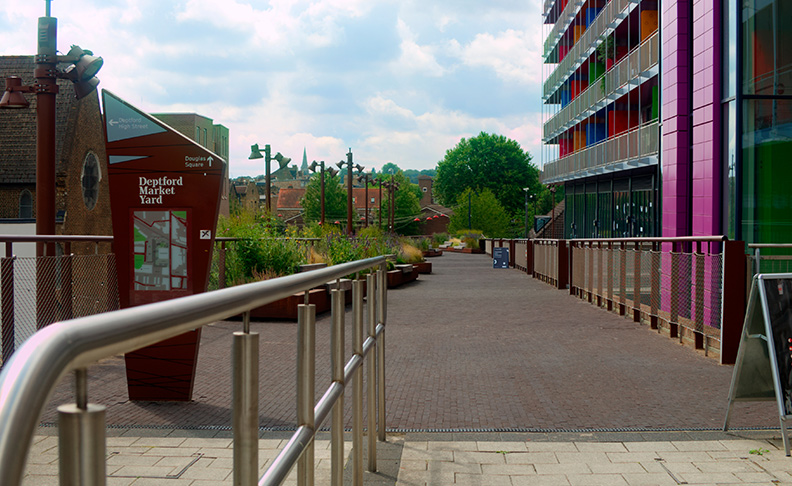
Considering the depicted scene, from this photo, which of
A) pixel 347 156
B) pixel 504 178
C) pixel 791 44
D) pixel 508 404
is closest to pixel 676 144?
pixel 791 44

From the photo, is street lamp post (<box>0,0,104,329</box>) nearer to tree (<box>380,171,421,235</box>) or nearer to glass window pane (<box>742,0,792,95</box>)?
glass window pane (<box>742,0,792,95</box>)

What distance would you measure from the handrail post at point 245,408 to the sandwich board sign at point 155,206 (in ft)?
16.6

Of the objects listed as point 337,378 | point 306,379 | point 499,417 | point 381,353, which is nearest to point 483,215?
point 499,417

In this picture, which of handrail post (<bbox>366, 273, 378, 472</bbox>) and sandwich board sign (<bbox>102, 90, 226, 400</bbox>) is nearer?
handrail post (<bbox>366, 273, 378, 472</bbox>)

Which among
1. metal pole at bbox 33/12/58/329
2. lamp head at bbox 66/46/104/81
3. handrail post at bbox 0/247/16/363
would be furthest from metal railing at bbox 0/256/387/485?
lamp head at bbox 66/46/104/81

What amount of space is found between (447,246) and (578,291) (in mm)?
57856

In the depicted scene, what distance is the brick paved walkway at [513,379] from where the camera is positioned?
2.58m

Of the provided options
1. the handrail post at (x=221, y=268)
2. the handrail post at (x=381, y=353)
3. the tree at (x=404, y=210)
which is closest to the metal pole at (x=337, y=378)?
the handrail post at (x=381, y=353)

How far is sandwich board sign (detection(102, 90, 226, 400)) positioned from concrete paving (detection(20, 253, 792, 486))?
97cm

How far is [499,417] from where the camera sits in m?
5.86

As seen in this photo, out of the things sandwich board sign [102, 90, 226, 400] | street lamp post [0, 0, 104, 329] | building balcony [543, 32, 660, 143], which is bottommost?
sandwich board sign [102, 90, 226, 400]

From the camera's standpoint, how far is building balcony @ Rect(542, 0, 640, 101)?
96.3 ft

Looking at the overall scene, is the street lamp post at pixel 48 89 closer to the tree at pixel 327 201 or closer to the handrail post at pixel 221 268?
the handrail post at pixel 221 268

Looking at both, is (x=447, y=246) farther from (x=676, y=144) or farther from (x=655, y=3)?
(x=676, y=144)
